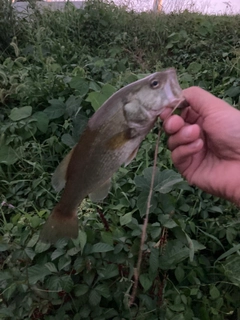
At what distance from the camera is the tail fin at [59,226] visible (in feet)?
4.79

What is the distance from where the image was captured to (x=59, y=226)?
1480 millimetres

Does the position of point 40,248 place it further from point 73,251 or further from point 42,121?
point 42,121

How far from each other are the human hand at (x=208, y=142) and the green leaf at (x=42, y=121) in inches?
64.9

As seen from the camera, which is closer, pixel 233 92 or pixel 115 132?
pixel 115 132

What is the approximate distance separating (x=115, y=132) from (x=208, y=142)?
0.65 metres

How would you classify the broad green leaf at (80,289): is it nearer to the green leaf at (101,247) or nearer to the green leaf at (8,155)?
the green leaf at (101,247)

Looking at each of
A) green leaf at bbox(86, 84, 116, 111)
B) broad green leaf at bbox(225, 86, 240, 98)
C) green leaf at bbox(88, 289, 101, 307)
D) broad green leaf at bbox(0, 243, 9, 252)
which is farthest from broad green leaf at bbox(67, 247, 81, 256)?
broad green leaf at bbox(225, 86, 240, 98)

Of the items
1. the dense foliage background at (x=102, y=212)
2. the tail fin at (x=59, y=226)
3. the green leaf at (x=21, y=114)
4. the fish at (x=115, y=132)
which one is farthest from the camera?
the green leaf at (x=21, y=114)

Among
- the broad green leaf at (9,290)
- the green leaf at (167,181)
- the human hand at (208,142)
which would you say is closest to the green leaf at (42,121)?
the green leaf at (167,181)

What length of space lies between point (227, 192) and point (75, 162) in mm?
780

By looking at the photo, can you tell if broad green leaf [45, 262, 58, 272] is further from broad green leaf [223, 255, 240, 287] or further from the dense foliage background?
broad green leaf [223, 255, 240, 287]

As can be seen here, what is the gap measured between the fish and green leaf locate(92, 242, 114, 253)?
636 mm

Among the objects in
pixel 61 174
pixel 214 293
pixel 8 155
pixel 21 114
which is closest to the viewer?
pixel 61 174

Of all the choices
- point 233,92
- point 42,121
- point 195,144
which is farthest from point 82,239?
point 233,92
